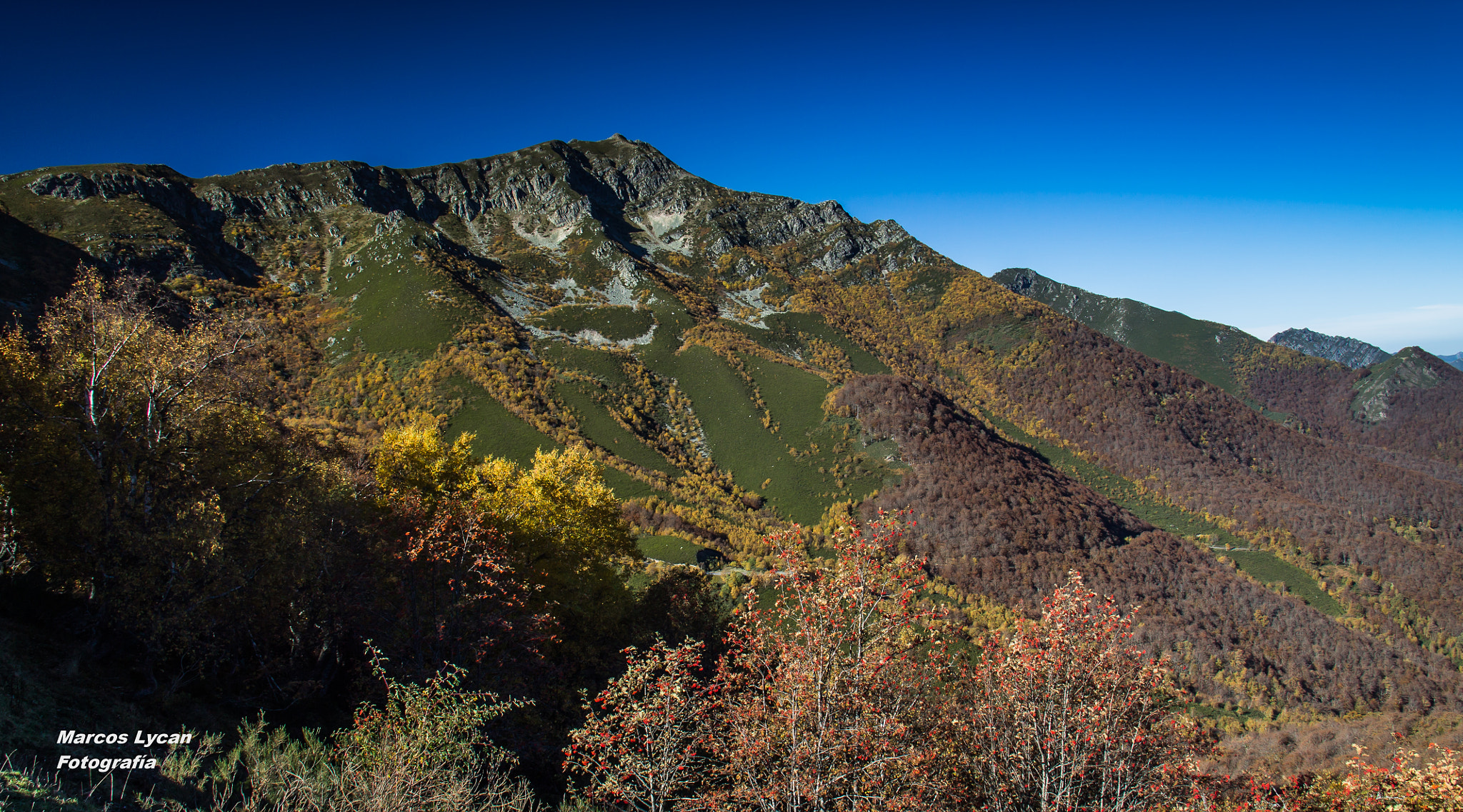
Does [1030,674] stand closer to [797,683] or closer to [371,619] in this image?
[797,683]

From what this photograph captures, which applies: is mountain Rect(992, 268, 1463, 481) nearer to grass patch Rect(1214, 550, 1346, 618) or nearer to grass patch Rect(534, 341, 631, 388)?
grass patch Rect(1214, 550, 1346, 618)

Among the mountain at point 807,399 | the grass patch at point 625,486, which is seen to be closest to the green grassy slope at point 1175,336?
the mountain at point 807,399

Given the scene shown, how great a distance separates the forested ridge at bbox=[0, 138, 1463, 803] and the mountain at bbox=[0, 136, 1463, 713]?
1.76 feet

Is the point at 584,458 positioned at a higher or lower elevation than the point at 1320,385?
lower

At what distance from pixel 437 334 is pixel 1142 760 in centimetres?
7627

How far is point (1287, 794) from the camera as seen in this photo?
1448cm

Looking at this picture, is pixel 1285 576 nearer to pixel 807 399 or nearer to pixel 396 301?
pixel 807 399

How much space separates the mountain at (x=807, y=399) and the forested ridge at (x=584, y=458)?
21.1 inches

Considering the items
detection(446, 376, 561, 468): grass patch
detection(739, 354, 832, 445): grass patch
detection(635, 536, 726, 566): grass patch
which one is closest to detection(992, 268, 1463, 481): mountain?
detection(739, 354, 832, 445): grass patch

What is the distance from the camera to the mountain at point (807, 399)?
49500 mm

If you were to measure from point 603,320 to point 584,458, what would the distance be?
2685 inches

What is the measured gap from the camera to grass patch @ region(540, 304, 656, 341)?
89.6 metres

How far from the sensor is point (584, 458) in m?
29.2

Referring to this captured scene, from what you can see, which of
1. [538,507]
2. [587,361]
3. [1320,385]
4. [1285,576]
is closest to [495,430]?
[587,361]
